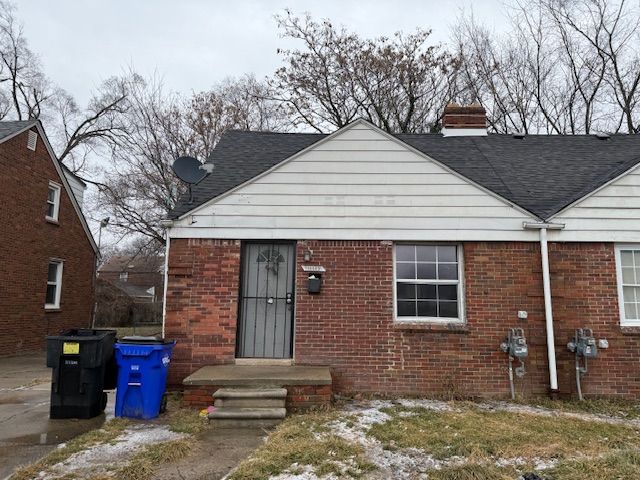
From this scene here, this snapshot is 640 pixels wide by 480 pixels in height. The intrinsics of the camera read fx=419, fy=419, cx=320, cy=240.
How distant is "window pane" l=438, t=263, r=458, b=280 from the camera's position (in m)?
6.77

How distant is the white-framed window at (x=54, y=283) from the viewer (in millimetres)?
13711

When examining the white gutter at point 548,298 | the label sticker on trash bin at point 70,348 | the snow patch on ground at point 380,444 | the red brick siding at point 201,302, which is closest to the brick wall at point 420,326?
the red brick siding at point 201,302

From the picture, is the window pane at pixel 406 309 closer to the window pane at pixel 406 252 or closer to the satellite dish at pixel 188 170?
the window pane at pixel 406 252

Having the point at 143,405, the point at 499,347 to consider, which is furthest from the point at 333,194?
the point at 143,405

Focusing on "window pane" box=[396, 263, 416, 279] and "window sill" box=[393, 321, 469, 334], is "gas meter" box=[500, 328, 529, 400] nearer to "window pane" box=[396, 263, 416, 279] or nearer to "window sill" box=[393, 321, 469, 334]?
"window sill" box=[393, 321, 469, 334]

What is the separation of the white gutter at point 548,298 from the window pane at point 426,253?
57.3 inches

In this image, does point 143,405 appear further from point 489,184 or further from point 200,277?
point 489,184

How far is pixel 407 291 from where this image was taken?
6.75 meters

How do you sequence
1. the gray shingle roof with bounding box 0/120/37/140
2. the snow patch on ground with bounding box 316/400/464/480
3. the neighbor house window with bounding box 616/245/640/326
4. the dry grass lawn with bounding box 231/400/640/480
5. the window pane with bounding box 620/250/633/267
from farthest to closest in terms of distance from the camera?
the gray shingle roof with bounding box 0/120/37/140 < the window pane with bounding box 620/250/633/267 < the neighbor house window with bounding box 616/245/640/326 < the snow patch on ground with bounding box 316/400/464/480 < the dry grass lawn with bounding box 231/400/640/480

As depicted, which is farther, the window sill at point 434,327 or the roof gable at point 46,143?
the roof gable at point 46,143

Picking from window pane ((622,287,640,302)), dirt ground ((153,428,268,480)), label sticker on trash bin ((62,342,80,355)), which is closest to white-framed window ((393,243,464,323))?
window pane ((622,287,640,302))

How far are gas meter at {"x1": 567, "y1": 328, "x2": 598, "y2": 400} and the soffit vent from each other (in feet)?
48.1

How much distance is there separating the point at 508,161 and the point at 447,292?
3.54 metres

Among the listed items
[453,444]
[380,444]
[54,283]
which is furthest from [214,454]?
[54,283]
